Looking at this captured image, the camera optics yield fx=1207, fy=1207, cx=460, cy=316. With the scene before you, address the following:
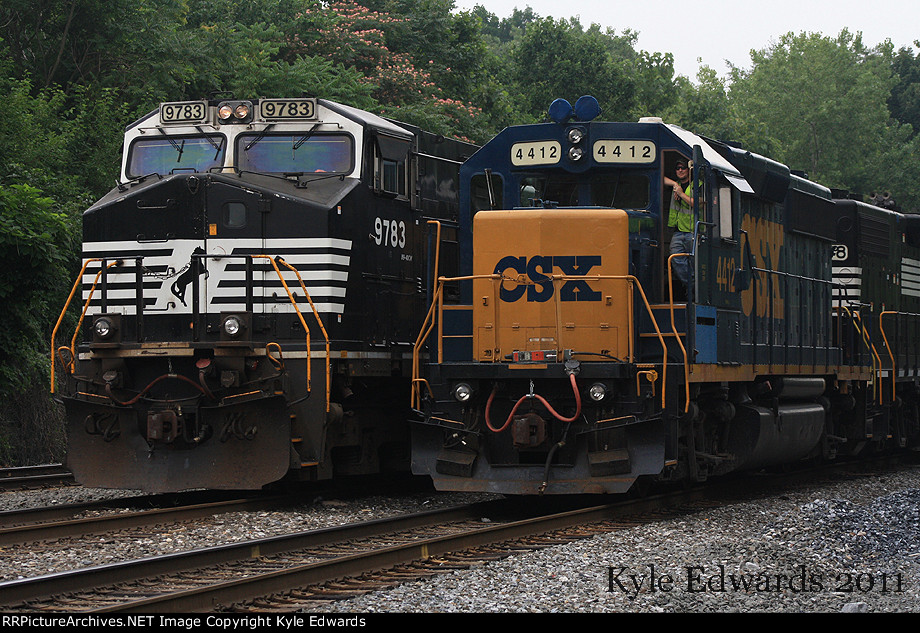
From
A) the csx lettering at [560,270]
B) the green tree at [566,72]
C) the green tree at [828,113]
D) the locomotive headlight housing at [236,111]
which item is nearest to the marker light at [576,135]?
the csx lettering at [560,270]

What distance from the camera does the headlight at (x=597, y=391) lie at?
10578 millimetres

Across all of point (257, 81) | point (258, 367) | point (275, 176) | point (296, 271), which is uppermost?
point (257, 81)

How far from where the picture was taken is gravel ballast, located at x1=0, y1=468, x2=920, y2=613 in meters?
7.04

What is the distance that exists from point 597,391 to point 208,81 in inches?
608

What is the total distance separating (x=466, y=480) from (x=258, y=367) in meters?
2.27

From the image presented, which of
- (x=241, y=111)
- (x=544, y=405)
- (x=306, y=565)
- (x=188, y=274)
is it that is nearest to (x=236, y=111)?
(x=241, y=111)

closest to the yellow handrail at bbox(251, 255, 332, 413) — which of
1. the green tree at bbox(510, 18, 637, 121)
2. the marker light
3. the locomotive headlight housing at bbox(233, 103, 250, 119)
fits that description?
the locomotive headlight housing at bbox(233, 103, 250, 119)

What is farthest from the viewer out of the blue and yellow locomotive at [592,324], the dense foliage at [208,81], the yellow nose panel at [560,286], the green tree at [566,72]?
the green tree at [566,72]

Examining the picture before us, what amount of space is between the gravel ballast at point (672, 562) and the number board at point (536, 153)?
3580 mm

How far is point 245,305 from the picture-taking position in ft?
38.2

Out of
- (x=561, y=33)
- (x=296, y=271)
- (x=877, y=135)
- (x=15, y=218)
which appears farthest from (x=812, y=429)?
(x=877, y=135)

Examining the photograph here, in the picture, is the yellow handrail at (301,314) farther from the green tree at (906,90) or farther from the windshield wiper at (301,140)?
the green tree at (906,90)

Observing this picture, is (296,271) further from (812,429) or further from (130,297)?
(812,429)

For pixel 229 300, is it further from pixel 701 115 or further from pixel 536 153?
pixel 701 115
